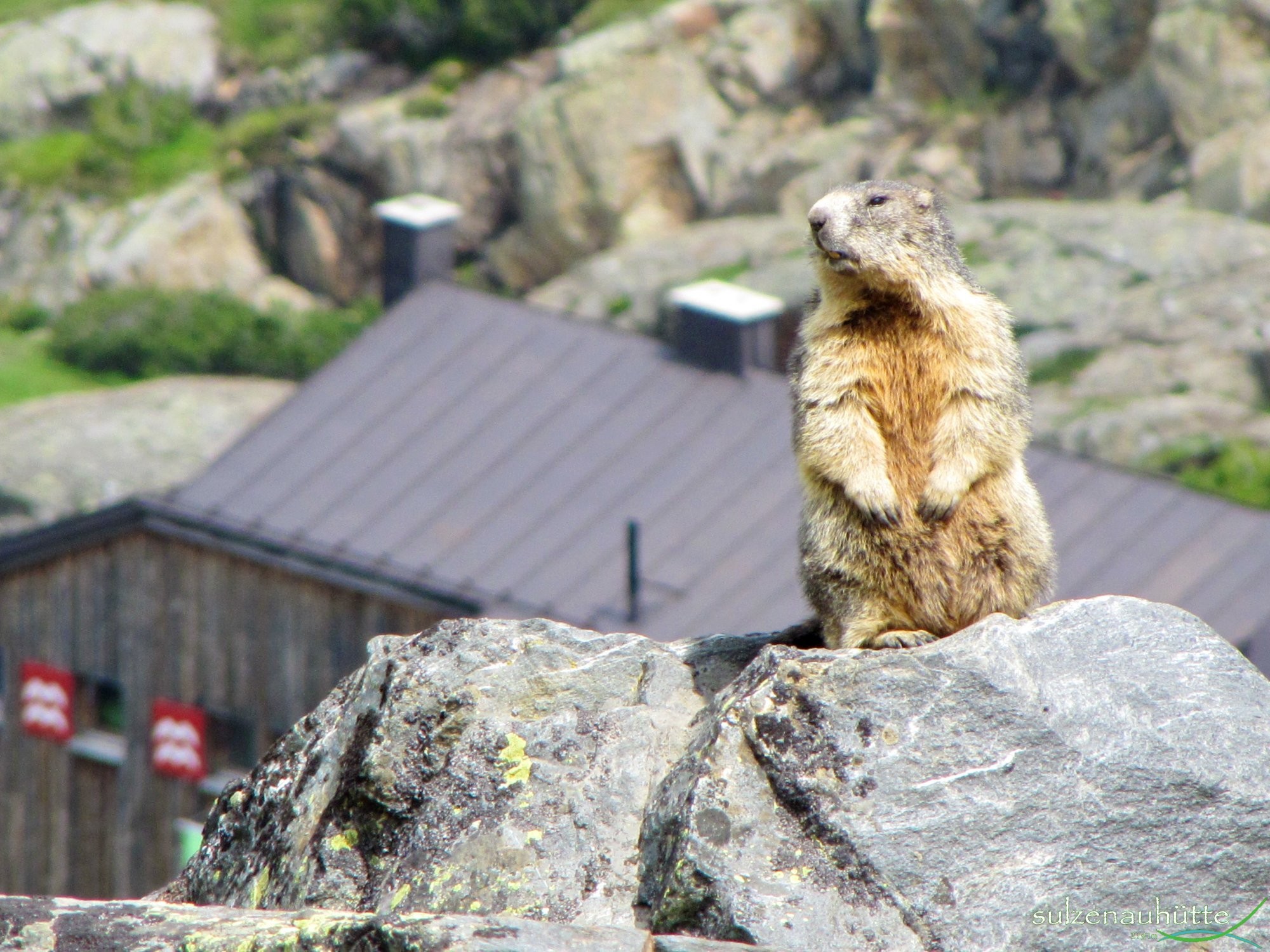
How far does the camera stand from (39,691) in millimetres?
26969

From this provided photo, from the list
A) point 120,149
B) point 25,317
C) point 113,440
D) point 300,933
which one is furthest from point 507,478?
point 120,149

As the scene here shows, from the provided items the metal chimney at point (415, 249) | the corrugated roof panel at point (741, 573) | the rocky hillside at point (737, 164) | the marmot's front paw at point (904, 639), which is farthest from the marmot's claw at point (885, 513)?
the rocky hillside at point (737, 164)

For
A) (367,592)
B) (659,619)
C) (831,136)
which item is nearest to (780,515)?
(659,619)

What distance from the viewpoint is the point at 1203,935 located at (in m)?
7.39

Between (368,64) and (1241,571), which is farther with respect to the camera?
Answer: (368,64)

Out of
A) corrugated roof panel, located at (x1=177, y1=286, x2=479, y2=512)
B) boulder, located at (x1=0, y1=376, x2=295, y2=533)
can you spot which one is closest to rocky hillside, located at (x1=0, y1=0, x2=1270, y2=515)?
boulder, located at (x1=0, y1=376, x2=295, y2=533)

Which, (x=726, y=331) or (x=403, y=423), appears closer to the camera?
(x=403, y=423)

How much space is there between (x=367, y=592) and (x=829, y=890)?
16.7 metres

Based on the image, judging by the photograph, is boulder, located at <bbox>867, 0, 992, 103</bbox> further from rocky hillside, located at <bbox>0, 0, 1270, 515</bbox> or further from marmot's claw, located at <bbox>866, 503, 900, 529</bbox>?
marmot's claw, located at <bbox>866, 503, 900, 529</bbox>

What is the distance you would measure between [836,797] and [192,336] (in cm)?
4070

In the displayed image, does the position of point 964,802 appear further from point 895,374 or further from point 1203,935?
point 895,374

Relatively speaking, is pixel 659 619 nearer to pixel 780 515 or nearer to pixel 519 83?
pixel 780 515

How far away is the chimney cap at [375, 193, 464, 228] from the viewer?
1149 inches

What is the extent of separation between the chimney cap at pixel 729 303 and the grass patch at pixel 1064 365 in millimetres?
10275
